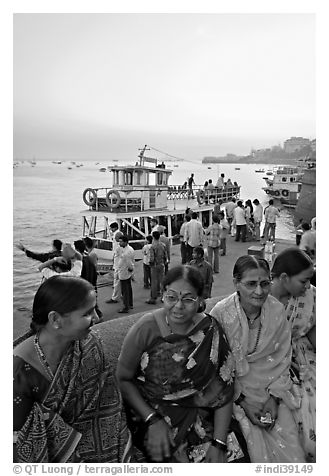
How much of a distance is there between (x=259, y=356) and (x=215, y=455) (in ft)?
1.68

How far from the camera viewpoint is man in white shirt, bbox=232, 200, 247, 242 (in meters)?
11.0

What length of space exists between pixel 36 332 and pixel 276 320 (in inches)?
47.1

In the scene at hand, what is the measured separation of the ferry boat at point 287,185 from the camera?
132ft

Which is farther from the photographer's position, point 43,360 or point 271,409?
point 271,409

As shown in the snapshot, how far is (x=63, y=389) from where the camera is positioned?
5.31ft

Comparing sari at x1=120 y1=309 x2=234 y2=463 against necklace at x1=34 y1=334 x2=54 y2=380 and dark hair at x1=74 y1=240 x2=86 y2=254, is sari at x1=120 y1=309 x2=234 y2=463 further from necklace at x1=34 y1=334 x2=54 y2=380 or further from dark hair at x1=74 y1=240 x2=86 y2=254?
dark hair at x1=74 y1=240 x2=86 y2=254

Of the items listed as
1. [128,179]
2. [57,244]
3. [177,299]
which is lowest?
[177,299]

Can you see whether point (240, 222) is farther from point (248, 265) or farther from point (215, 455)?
point (215, 455)

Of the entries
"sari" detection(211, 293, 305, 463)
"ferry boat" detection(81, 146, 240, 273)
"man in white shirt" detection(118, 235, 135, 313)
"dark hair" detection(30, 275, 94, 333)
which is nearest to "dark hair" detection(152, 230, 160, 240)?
"man in white shirt" detection(118, 235, 135, 313)

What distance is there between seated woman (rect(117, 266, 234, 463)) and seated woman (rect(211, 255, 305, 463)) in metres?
0.14

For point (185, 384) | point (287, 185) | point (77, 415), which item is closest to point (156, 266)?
point (185, 384)
